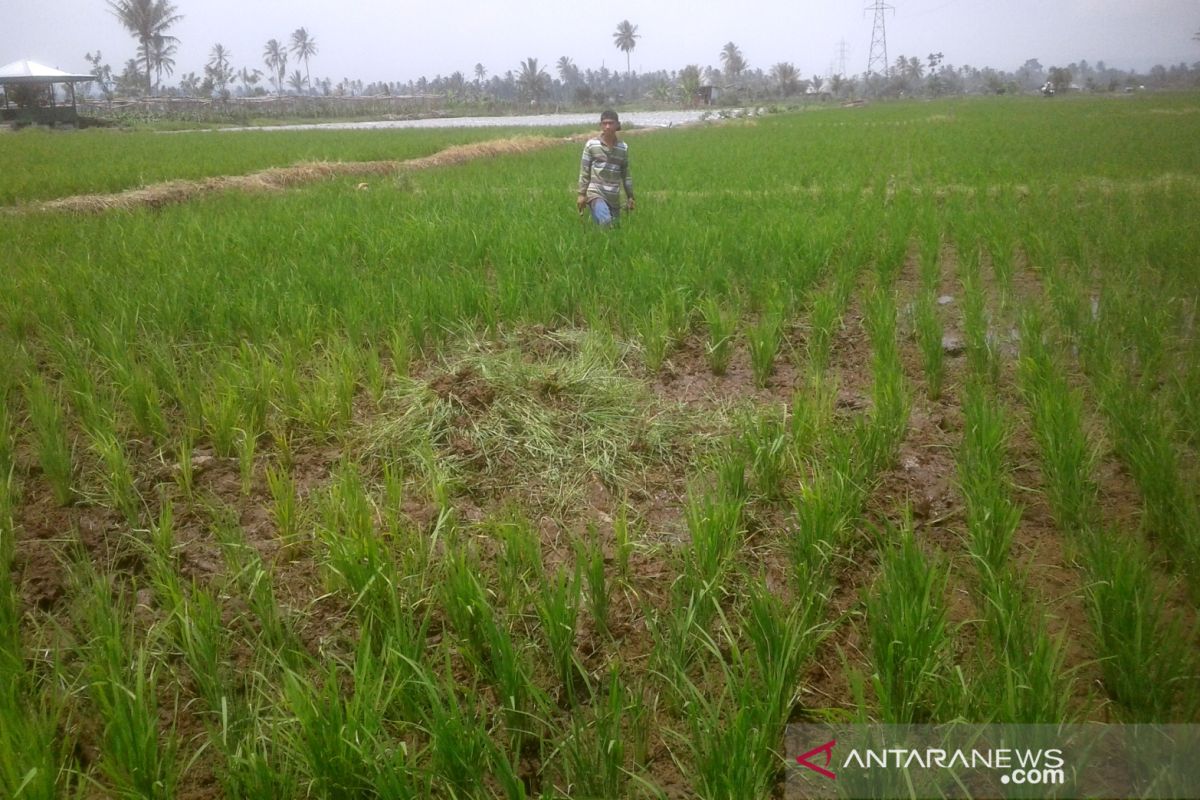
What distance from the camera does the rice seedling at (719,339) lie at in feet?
9.60

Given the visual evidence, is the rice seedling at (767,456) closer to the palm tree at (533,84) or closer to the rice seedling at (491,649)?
the rice seedling at (491,649)

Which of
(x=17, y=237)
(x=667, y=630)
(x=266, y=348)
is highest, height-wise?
(x=17, y=237)

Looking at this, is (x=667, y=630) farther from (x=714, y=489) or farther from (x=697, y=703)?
(x=714, y=489)

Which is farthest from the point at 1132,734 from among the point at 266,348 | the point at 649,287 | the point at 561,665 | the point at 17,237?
the point at 17,237

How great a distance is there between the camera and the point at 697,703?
1.25 metres

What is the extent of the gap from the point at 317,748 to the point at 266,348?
225 cm

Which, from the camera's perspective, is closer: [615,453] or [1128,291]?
[615,453]

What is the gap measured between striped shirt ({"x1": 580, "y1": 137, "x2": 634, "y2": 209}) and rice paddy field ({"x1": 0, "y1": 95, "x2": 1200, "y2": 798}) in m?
0.79

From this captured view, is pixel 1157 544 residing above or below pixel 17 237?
→ below

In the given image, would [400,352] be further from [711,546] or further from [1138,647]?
[1138,647]

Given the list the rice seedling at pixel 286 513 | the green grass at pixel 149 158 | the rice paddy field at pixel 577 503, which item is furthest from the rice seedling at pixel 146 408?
the green grass at pixel 149 158

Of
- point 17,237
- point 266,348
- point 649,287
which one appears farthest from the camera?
point 17,237

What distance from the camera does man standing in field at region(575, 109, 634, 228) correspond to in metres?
5.11

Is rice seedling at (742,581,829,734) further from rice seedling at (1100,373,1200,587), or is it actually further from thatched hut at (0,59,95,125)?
thatched hut at (0,59,95,125)
